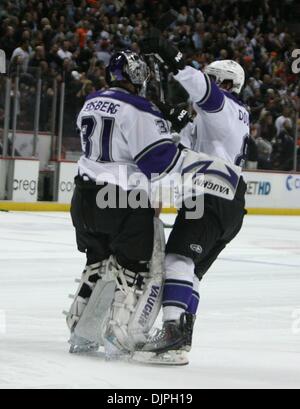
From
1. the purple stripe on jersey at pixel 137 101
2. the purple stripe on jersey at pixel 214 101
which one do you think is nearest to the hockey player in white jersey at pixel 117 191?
the purple stripe on jersey at pixel 137 101

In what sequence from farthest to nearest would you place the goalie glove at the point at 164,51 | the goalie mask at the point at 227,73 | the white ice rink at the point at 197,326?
1. the goalie mask at the point at 227,73
2. the goalie glove at the point at 164,51
3. the white ice rink at the point at 197,326

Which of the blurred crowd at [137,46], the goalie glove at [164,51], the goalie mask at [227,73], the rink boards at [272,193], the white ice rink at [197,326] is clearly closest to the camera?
the white ice rink at [197,326]

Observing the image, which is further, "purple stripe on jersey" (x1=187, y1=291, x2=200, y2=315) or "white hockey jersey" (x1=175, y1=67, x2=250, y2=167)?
"purple stripe on jersey" (x1=187, y1=291, x2=200, y2=315)

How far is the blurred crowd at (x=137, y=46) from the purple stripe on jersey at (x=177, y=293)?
9.05 m

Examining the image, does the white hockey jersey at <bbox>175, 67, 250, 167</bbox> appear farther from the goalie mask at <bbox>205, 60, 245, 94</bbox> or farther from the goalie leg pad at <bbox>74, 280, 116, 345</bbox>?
the goalie leg pad at <bbox>74, 280, 116, 345</bbox>

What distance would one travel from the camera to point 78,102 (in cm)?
1736

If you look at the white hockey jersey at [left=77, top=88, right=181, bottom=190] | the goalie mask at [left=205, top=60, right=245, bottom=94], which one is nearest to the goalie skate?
the white hockey jersey at [left=77, top=88, right=181, bottom=190]

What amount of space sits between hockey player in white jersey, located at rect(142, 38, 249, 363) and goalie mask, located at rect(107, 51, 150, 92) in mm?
243

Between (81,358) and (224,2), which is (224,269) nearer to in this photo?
(81,358)

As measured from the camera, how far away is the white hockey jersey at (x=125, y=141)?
5160 millimetres

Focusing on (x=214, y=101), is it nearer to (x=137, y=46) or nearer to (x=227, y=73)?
(x=227, y=73)

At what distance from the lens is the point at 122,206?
5.21 m

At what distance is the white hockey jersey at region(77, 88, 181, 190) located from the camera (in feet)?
16.9

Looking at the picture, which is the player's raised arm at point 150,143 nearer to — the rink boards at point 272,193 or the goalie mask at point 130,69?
the goalie mask at point 130,69
